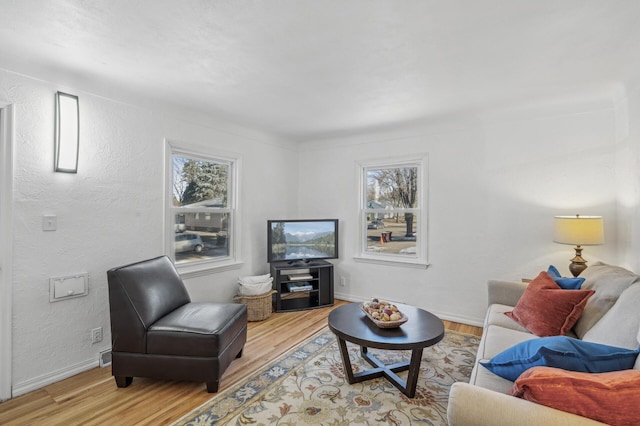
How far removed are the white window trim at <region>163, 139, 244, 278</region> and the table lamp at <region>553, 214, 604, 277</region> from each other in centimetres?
335

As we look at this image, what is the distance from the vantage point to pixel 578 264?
8.92ft

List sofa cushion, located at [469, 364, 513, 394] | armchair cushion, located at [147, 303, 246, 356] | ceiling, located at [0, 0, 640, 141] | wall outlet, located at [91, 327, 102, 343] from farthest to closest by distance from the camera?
wall outlet, located at [91, 327, 102, 343] < armchair cushion, located at [147, 303, 246, 356] < ceiling, located at [0, 0, 640, 141] < sofa cushion, located at [469, 364, 513, 394]

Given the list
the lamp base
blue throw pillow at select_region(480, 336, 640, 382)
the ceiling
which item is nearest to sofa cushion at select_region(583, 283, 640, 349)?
blue throw pillow at select_region(480, 336, 640, 382)

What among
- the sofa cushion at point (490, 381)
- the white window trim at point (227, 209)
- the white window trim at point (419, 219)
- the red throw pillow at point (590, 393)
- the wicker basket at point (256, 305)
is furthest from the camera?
the white window trim at point (419, 219)

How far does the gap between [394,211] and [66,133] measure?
11.5 feet

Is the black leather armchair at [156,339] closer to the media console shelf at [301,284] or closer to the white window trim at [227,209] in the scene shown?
the white window trim at [227,209]

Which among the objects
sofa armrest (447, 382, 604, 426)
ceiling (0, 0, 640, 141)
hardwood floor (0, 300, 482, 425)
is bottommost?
hardwood floor (0, 300, 482, 425)

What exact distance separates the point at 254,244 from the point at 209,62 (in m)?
2.43

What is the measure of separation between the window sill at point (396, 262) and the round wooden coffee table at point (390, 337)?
134cm

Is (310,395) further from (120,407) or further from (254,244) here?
A: (254,244)

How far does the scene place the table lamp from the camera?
2572 millimetres

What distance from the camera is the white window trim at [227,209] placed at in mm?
3141

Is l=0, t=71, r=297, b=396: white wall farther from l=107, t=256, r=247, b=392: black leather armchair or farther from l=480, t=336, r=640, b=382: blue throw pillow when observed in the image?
l=480, t=336, r=640, b=382: blue throw pillow

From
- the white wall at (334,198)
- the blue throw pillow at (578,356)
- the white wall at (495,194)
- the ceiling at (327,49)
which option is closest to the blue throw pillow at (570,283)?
the white wall at (334,198)
